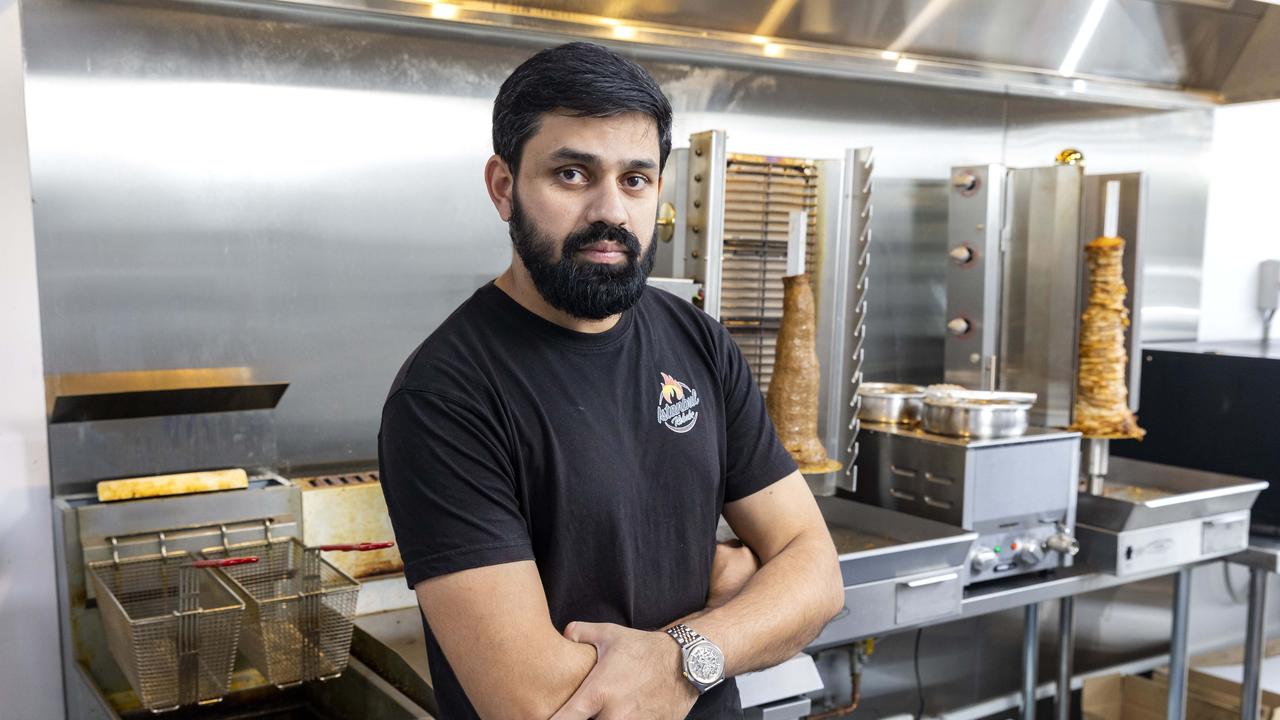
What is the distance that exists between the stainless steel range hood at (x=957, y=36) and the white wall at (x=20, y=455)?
0.50 metres

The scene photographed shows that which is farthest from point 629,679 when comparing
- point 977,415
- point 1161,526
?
point 1161,526

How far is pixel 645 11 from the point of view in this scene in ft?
9.21

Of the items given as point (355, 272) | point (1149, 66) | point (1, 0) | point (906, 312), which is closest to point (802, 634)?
point (355, 272)

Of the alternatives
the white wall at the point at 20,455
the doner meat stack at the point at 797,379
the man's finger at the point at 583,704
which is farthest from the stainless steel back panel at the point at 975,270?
the white wall at the point at 20,455

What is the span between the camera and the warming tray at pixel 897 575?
2.36 metres

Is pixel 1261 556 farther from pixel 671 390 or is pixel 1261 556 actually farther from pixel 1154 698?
pixel 671 390

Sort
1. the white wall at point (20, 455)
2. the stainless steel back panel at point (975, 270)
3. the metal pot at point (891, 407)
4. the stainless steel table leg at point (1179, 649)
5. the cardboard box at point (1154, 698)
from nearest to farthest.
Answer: the white wall at point (20, 455)
the metal pot at point (891, 407)
the stainless steel table leg at point (1179, 649)
the stainless steel back panel at point (975, 270)
the cardboard box at point (1154, 698)

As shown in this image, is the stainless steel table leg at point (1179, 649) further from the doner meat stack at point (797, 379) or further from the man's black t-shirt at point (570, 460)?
the man's black t-shirt at point (570, 460)

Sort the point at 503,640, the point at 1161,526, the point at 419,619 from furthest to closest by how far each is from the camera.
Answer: the point at 1161,526
the point at 419,619
the point at 503,640

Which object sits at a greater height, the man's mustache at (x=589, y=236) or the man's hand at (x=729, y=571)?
the man's mustache at (x=589, y=236)

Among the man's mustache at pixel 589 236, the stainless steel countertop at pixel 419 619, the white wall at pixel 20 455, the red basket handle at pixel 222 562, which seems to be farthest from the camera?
the white wall at pixel 20 455

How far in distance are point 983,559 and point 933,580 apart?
0.26 m

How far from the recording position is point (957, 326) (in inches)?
137

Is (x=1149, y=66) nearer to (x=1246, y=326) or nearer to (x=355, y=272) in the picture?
(x=1246, y=326)
